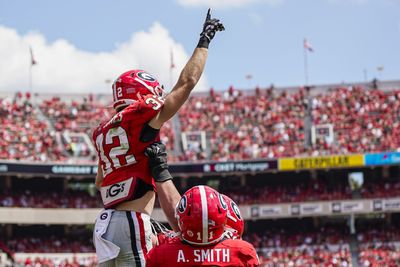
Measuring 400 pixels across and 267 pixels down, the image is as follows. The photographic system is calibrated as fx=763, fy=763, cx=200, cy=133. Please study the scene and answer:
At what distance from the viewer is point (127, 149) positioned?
6.43m

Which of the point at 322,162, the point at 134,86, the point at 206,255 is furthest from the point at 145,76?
the point at 322,162

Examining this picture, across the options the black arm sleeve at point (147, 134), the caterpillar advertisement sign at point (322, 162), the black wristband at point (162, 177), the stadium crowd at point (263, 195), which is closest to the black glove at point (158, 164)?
the black wristband at point (162, 177)

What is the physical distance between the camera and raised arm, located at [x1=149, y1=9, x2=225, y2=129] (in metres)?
6.23

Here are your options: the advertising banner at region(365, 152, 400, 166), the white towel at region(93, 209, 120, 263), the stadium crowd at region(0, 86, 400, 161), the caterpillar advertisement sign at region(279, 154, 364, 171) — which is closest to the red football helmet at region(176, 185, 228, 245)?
the white towel at region(93, 209, 120, 263)

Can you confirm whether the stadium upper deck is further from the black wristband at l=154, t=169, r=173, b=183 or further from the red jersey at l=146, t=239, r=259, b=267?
the red jersey at l=146, t=239, r=259, b=267

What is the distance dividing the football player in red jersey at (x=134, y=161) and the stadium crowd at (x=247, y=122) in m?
37.7

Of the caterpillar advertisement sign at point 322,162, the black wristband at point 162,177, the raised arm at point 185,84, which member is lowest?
the caterpillar advertisement sign at point 322,162

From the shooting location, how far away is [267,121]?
1876 inches

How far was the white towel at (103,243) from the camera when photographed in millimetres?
6188

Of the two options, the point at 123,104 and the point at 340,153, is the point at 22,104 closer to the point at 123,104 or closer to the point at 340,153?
the point at 340,153

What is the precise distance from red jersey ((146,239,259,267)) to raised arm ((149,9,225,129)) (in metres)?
1.36

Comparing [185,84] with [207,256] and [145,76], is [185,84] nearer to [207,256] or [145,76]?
[145,76]

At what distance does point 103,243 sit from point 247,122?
138 ft

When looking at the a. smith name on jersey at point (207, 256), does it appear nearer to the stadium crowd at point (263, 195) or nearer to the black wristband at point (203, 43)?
the black wristband at point (203, 43)
